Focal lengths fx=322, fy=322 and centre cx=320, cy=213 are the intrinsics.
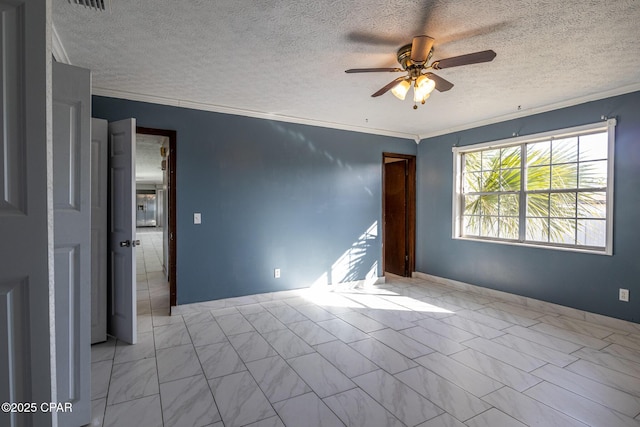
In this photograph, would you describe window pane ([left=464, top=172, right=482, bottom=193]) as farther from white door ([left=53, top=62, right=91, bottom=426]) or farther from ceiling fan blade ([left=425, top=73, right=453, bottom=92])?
white door ([left=53, top=62, right=91, bottom=426])

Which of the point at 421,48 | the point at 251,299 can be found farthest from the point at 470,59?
the point at 251,299

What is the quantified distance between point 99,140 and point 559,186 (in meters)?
4.99

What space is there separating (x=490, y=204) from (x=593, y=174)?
4.13 feet

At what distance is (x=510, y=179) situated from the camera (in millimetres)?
4387

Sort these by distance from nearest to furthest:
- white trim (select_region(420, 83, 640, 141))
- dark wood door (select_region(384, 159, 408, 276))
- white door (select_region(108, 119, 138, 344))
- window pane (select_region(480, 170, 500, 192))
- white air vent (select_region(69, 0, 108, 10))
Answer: white air vent (select_region(69, 0, 108, 10)) < white door (select_region(108, 119, 138, 344)) < white trim (select_region(420, 83, 640, 141)) < window pane (select_region(480, 170, 500, 192)) < dark wood door (select_region(384, 159, 408, 276))

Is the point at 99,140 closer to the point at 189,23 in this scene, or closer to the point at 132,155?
the point at 132,155

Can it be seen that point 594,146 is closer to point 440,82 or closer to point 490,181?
point 490,181

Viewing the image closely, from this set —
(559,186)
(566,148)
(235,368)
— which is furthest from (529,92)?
(235,368)

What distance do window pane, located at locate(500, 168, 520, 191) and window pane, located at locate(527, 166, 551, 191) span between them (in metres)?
0.13

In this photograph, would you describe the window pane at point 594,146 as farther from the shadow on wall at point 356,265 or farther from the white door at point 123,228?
the white door at point 123,228

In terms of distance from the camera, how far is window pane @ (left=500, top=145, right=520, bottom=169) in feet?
14.2

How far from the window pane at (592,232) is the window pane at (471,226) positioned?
4.24 feet

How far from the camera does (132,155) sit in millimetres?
2891

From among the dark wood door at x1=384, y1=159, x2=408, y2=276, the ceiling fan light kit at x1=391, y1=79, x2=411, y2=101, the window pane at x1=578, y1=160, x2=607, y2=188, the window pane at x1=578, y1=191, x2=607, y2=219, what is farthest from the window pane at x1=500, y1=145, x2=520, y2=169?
the ceiling fan light kit at x1=391, y1=79, x2=411, y2=101
